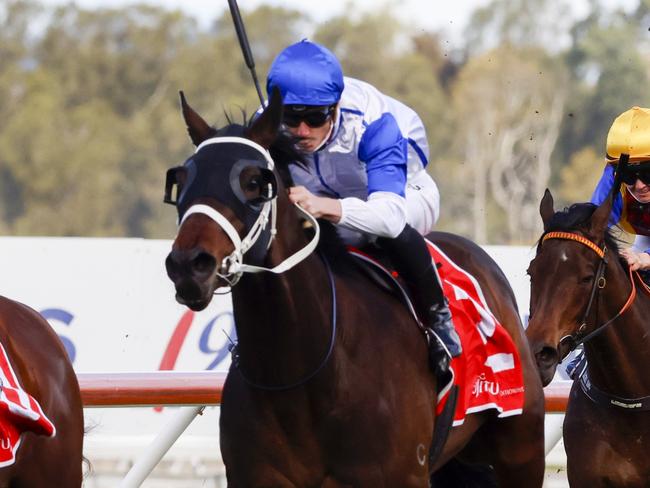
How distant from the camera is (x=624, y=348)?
4574 mm

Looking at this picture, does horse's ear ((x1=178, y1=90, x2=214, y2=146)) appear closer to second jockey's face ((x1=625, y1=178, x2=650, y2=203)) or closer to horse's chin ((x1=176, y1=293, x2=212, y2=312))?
horse's chin ((x1=176, y1=293, x2=212, y2=312))

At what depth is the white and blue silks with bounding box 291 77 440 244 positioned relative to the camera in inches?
141

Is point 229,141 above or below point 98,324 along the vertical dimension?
above

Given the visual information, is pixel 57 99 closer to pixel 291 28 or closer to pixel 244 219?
pixel 291 28

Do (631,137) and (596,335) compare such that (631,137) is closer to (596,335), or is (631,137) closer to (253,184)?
(596,335)

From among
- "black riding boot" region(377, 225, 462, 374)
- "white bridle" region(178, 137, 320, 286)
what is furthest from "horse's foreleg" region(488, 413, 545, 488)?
"white bridle" region(178, 137, 320, 286)

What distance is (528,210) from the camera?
40.2 meters

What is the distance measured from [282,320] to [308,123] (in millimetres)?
604

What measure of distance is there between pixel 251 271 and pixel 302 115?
604 mm

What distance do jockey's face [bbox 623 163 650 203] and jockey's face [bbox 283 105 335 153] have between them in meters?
1.47

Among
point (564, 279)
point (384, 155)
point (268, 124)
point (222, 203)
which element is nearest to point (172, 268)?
point (222, 203)

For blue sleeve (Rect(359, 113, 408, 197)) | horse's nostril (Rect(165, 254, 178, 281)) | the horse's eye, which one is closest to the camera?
horse's nostril (Rect(165, 254, 178, 281))

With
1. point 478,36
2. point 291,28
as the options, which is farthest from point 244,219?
point 478,36

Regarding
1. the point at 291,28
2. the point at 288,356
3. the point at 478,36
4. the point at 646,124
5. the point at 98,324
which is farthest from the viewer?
the point at 478,36
